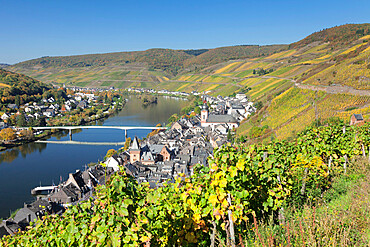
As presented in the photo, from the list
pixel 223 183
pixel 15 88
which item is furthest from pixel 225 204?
pixel 15 88

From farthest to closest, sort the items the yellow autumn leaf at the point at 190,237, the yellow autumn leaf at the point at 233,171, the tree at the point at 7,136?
1. the tree at the point at 7,136
2. the yellow autumn leaf at the point at 190,237
3. the yellow autumn leaf at the point at 233,171

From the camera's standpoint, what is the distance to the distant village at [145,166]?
15.0m

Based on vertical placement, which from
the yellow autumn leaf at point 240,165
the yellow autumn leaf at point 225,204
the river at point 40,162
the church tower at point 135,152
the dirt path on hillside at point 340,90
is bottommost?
the river at point 40,162

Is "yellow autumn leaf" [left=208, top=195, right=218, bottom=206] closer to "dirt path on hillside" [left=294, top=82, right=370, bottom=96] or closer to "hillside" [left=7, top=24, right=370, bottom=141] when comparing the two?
"hillside" [left=7, top=24, right=370, bottom=141]

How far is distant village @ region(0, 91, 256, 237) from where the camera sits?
1498cm

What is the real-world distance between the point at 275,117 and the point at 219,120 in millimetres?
11994

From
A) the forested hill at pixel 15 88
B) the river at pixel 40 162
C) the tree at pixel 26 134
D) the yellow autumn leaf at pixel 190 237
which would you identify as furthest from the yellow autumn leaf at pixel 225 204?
the forested hill at pixel 15 88

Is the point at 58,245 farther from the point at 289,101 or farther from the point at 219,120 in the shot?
the point at 219,120

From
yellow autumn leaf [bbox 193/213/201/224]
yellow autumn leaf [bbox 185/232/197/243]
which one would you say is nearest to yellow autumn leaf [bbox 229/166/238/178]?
yellow autumn leaf [bbox 193/213/201/224]

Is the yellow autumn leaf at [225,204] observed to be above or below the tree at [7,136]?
above

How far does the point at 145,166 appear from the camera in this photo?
926 inches

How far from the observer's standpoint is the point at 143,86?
128625 mm

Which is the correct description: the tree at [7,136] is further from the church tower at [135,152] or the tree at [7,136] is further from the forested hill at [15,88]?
the forested hill at [15,88]

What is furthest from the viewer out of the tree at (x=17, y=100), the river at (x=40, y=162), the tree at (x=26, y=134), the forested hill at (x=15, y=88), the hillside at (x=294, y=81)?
the forested hill at (x=15, y=88)
